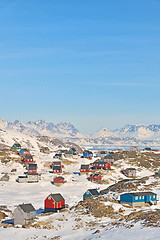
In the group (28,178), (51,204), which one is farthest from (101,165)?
(51,204)

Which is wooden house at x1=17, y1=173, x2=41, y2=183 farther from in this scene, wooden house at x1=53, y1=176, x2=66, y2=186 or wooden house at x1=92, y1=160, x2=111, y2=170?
wooden house at x1=92, y1=160, x2=111, y2=170

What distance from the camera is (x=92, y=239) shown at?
2330 inches

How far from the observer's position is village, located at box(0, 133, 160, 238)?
72125 mm

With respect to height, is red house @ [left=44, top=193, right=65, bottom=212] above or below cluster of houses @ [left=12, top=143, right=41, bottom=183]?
below

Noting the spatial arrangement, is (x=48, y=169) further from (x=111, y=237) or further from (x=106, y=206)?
(x=111, y=237)

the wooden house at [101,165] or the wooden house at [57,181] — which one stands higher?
the wooden house at [101,165]

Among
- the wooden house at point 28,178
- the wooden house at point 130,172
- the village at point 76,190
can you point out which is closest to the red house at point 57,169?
the village at point 76,190

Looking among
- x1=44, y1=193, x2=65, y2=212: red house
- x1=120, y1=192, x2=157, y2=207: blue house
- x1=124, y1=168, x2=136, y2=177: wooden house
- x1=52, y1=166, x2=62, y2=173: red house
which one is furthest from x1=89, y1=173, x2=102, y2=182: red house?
x1=44, y1=193, x2=65, y2=212: red house

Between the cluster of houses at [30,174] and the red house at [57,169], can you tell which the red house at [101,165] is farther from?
the cluster of houses at [30,174]

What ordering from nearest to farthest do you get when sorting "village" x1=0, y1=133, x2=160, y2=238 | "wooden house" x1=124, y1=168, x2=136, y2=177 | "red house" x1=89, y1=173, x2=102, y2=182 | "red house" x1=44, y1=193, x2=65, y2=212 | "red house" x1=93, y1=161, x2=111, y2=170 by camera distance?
"village" x1=0, y1=133, x2=160, y2=238, "red house" x1=44, y1=193, x2=65, y2=212, "red house" x1=89, y1=173, x2=102, y2=182, "wooden house" x1=124, y1=168, x2=136, y2=177, "red house" x1=93, y1=161, x2=111, y2=170

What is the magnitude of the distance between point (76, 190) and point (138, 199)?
121 ft

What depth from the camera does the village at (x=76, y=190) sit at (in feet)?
237

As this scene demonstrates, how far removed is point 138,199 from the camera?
8162cm

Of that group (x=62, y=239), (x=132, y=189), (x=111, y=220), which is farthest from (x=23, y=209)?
(x=132, y=189)
